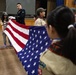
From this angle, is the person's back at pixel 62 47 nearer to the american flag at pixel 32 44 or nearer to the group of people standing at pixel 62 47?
the group of people standing at pixel 62 47

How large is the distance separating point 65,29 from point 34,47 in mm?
2303

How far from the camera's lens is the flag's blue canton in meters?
2.83

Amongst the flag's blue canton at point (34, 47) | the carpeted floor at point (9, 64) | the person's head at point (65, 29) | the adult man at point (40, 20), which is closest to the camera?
the person's head at point (65, 29)

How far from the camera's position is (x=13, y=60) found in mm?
5152

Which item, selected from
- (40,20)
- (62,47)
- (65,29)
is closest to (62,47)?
(62,47)

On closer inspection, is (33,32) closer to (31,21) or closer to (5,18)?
(5,18)

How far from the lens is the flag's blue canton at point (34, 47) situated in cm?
283

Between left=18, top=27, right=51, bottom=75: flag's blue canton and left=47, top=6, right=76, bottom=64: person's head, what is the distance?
5.03 ft

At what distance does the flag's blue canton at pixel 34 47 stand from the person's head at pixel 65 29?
1.53 metres

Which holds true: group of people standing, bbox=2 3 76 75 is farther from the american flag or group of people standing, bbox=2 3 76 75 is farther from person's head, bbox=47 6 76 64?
the american flag

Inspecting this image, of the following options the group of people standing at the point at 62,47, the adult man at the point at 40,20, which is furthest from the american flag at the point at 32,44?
the group of people standing at the point at 62,47

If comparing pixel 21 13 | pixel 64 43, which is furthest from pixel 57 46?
pixel 21 13

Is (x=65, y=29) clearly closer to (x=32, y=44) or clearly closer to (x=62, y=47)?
(x=62, y=47)

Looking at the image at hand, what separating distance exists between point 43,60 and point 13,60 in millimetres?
4015
